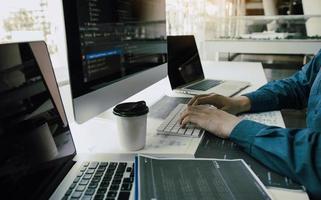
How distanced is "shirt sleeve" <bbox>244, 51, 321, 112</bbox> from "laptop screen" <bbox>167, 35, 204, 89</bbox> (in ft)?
1.25

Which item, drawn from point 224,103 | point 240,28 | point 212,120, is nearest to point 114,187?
point 212,120

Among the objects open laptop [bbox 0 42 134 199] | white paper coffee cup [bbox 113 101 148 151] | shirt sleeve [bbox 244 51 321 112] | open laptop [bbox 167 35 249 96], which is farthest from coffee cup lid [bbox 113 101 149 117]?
open laptop [bbox 167 35 249 96]

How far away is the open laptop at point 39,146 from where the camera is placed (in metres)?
0.46

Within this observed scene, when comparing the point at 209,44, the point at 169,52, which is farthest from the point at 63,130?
the point at 209,44

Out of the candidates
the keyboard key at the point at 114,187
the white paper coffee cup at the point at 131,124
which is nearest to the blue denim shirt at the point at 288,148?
the white paper coffee cup at the point at 131,124

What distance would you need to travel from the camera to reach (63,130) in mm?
630

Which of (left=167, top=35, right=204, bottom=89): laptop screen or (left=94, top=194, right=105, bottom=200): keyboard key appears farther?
(left=167, top=35, right=204, bottom=89): laptop screen

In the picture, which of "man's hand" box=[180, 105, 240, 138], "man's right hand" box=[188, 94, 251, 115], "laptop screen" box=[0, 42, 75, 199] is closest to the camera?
"laptop screen" box=[0, 42, 75, 199]

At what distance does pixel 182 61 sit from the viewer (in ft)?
4.93

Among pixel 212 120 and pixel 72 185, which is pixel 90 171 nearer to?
pixel 72 185

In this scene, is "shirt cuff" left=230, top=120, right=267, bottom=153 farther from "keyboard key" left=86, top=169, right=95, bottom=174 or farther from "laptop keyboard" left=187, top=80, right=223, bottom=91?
"laptop keyboard" left=187, top=80, right=223, bottom=91

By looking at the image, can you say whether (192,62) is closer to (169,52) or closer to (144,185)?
(169,52)

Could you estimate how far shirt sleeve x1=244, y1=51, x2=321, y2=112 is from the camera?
112 centimetres

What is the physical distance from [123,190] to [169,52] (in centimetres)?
97
